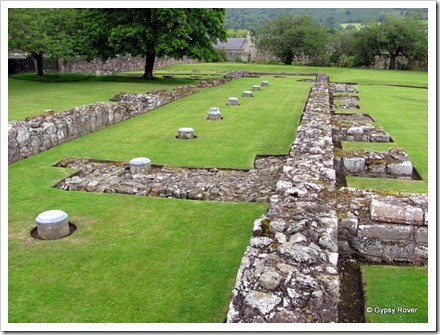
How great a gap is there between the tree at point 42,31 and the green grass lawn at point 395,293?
93.7 ft

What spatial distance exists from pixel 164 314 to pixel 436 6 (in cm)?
744

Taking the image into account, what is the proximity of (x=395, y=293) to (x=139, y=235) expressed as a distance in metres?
4.40

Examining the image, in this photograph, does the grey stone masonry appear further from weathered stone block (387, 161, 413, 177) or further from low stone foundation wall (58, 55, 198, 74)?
low stone foundation wall (58, 55, 198, 74)

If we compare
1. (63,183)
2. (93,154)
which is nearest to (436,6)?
(63,183)

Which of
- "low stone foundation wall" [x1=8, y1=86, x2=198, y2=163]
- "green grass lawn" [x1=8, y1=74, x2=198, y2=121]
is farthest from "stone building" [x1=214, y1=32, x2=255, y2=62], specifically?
"low stone foundation wall" [x1=8, y1=86, x2=198, y2=163]

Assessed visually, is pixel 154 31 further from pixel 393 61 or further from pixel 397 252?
pixel 393 61

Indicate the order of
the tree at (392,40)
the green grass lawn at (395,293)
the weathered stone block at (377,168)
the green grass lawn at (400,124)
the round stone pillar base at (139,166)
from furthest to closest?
the tree at (392,40)
the round stone pillar base at (139,166)
the weathered stone block at (377,168)
the green grass lawn at (400,124)
the green grass lawn at (395,293)

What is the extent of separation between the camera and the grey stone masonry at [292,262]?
450cm

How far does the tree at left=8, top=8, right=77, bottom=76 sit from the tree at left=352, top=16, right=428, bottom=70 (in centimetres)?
3708

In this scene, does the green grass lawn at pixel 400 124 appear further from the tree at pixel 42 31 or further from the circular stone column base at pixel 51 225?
the tree at pixel 42 31

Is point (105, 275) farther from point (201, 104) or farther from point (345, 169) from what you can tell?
point (201, 104)

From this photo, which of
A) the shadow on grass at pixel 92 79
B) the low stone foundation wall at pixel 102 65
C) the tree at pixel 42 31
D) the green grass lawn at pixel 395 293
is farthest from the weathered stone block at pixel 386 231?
the low stone foundation wall at pixel 102 65

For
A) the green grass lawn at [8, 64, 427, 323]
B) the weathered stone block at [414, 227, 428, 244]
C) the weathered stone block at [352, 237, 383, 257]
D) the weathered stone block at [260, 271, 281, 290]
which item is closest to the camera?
the weathered stone block at [260, 271, 281, 290]

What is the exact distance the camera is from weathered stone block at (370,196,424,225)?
273 inches
